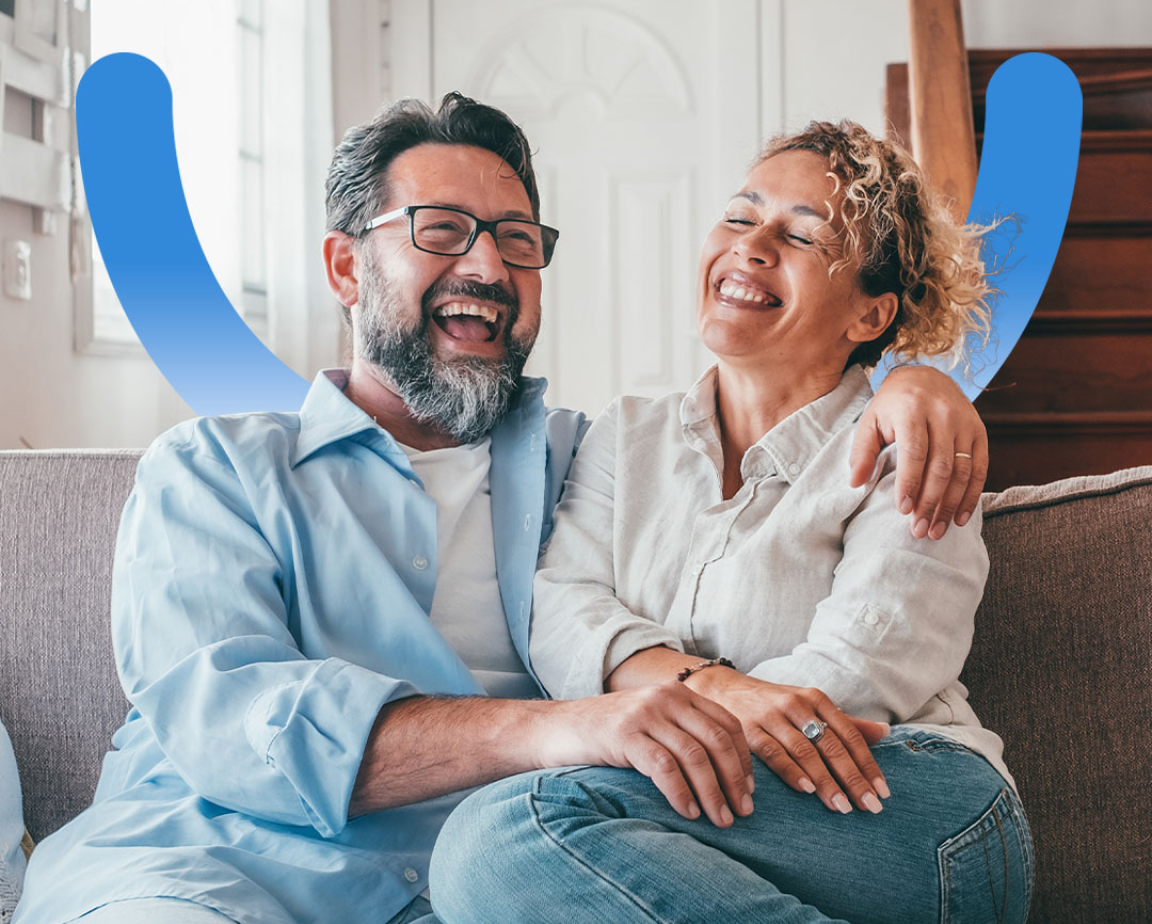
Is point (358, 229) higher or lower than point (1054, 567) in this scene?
higher

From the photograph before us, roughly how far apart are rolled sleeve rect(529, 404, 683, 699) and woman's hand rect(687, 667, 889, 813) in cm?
18

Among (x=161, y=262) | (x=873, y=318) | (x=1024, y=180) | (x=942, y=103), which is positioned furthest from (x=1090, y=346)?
(x=161, y=262)

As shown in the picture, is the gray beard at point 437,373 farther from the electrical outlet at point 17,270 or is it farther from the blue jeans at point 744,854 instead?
the electrical outlet at point 17,270

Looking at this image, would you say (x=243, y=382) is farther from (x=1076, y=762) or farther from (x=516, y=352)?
(x=1076, y=762)

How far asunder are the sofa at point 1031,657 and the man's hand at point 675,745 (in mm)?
529

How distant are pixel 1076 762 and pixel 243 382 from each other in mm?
1660

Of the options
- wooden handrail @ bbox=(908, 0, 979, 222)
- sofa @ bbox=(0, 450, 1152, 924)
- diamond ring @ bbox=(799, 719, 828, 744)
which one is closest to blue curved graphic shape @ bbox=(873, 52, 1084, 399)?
wooden handrail @ bbox=(908, 0, 979, 222)

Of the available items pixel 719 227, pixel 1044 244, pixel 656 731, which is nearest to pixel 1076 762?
pixel 656 731

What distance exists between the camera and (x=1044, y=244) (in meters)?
2.56

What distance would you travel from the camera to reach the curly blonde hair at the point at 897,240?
1.40m

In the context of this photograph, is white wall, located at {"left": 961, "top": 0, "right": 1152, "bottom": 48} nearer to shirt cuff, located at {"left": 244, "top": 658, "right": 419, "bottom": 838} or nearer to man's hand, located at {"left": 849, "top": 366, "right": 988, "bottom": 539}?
man's hand, located at {"left": 849, "top": 366, "right": 988, "bottom": 539}

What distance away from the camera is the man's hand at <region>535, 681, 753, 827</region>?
38.5 inches

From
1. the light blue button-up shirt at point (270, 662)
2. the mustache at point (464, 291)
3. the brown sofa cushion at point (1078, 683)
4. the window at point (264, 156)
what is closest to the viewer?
the light blue button-up shirt at point (270, 662)

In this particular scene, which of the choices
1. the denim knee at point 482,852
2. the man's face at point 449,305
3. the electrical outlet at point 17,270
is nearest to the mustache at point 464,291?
the man's face at point 449,305
